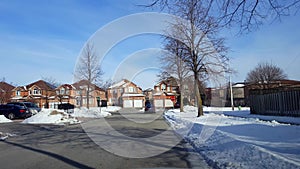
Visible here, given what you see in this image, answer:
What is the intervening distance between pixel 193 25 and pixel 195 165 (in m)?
18.0

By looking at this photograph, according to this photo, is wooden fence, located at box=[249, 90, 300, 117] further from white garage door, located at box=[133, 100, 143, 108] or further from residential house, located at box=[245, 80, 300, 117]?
white garage door, located at box=[133, 100, 143, 108]

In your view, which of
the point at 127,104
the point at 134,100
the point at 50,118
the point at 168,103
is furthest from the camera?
the point at 127,104

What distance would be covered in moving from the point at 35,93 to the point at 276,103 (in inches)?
2708

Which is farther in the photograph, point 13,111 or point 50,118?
point 13,111

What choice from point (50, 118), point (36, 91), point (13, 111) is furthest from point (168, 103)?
point (50, 118)

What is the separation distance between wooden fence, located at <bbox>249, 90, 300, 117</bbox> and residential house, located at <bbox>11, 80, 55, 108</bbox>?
52049 millimetres

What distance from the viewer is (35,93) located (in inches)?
3061

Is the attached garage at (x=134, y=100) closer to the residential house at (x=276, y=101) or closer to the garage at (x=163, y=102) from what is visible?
the garage at (x=163, y=102)

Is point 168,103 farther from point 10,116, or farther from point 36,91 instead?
point 10,116

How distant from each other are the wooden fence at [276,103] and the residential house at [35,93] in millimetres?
52049

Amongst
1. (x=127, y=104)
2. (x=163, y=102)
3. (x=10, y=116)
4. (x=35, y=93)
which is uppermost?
(x=35, y=93)

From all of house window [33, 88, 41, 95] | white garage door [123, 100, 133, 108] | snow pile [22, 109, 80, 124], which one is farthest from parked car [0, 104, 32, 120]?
house window [33, 88, 41, 95]

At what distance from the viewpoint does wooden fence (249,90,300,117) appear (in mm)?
20719

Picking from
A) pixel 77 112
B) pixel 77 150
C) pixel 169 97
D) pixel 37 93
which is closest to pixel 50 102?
pixel 37 93
